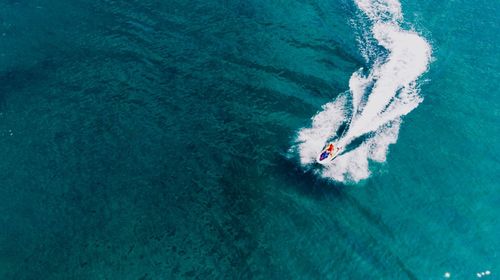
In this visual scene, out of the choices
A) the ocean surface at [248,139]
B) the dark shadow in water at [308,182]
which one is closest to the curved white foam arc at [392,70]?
the ocean surface at [248,139]

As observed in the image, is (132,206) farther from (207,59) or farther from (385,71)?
(385,71)

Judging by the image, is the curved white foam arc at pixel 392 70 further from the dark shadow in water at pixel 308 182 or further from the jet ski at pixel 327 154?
the dark shadow in water at pixel 308 182

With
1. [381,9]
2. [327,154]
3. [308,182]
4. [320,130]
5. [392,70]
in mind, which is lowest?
[308,182]

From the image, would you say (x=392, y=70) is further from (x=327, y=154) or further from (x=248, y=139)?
(x=248, y=139)

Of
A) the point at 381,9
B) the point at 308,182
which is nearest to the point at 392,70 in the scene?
the point at 381,9

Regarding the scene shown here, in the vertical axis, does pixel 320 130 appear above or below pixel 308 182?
above

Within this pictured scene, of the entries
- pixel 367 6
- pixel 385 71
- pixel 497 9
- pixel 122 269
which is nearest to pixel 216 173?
pixel 122 269

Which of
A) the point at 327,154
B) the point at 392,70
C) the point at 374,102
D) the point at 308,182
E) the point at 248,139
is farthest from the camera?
the point at 392,70
